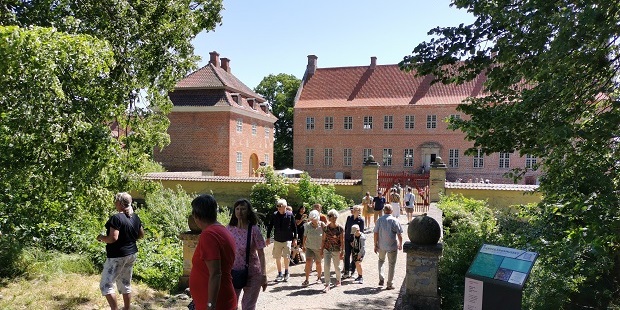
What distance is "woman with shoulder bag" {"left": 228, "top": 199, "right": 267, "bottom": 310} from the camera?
177 inches

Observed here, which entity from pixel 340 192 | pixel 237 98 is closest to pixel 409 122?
pixel 237 98

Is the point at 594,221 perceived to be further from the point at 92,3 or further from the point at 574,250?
the point at 92,3

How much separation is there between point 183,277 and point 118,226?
287 cm

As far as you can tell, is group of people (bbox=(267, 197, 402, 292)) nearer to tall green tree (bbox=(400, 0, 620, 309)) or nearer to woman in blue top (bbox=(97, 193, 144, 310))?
tall green tree (bbox=(400, 0, 620, 309))

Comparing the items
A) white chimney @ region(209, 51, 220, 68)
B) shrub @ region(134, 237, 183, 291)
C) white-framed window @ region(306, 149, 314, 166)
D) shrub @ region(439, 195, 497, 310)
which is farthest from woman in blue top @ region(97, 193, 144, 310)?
white-framed window @ region(306, 149, 314, 166)

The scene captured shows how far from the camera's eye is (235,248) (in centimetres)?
370

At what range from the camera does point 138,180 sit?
10.1 metres

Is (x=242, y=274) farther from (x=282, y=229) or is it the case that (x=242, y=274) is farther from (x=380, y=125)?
(x=380, y=125)

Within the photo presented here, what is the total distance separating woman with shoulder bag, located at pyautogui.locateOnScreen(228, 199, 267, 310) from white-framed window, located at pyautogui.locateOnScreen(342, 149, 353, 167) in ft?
119

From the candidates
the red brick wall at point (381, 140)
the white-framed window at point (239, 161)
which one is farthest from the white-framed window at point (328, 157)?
the white-framed window at point (239, 161)

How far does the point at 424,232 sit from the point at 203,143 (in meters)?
27.3

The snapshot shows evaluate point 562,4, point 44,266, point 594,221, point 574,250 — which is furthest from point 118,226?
point 562,4

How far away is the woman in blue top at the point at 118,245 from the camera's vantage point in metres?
5.01

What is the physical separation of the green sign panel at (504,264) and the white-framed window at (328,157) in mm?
37373
